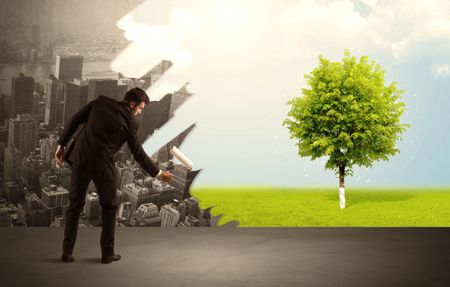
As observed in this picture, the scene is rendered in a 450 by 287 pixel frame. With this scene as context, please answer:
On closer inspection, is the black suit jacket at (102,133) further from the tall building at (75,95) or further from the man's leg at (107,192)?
the tall building at (75,95)

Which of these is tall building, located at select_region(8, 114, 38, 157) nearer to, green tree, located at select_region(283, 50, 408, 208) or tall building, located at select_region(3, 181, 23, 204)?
tall building, located at select_region(3, 181, 23, 204)

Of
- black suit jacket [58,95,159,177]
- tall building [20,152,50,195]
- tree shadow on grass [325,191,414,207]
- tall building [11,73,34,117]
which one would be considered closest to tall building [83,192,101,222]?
tall building [20,152,50,195]

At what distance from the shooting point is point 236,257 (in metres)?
5.16

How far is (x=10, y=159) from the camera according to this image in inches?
287

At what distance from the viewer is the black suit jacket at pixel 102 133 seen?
4641mm

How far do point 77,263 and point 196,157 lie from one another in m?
2.93

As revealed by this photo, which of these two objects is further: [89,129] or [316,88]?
[316,88]

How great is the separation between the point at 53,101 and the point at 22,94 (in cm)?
37

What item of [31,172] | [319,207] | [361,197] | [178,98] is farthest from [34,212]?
[361,197]

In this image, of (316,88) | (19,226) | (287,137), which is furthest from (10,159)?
(316,88)

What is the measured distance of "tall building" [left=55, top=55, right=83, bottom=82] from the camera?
24.2 ft

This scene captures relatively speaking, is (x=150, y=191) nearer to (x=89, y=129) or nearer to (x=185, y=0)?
(x=185, y=0)

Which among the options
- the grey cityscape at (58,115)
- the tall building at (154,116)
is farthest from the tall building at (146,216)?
the tall building at (154,116)

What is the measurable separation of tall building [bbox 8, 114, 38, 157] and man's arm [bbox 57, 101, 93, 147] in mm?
2769
